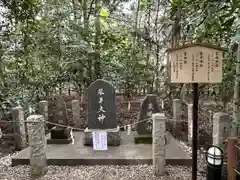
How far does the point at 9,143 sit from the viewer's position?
197 inches

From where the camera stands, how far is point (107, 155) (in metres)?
4.18

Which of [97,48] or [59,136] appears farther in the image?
[97,48]

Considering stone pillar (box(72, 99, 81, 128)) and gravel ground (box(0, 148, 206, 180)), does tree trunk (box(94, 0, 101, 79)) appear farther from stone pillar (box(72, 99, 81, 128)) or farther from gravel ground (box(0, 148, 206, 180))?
gravel ground (box(0, 148, 206, 180))

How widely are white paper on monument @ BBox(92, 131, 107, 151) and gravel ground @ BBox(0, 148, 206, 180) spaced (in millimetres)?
485

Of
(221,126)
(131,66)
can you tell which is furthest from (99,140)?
(131,66)

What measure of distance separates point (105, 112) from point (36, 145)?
1.49m

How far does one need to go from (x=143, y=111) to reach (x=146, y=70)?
2.71 meters

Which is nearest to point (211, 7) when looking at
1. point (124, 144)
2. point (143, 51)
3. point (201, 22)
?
point (201, 22)

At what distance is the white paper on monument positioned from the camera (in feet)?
14.2

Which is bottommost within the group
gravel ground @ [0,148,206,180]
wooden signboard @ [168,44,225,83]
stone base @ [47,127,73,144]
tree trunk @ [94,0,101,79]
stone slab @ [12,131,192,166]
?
gravel ground @ [0,148,206,180]

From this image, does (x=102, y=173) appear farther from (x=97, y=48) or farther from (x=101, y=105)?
(x=97, y=48)

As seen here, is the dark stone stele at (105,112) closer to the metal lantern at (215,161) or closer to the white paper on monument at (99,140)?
the white paper on monument at (99,140)

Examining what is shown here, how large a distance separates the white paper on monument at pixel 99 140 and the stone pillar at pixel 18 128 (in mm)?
1354

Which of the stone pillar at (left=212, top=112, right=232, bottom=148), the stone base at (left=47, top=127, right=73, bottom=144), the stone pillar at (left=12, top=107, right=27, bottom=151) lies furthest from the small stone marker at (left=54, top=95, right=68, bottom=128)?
the stone pillar at (left=212, top=112, right=232, bottom=148)
